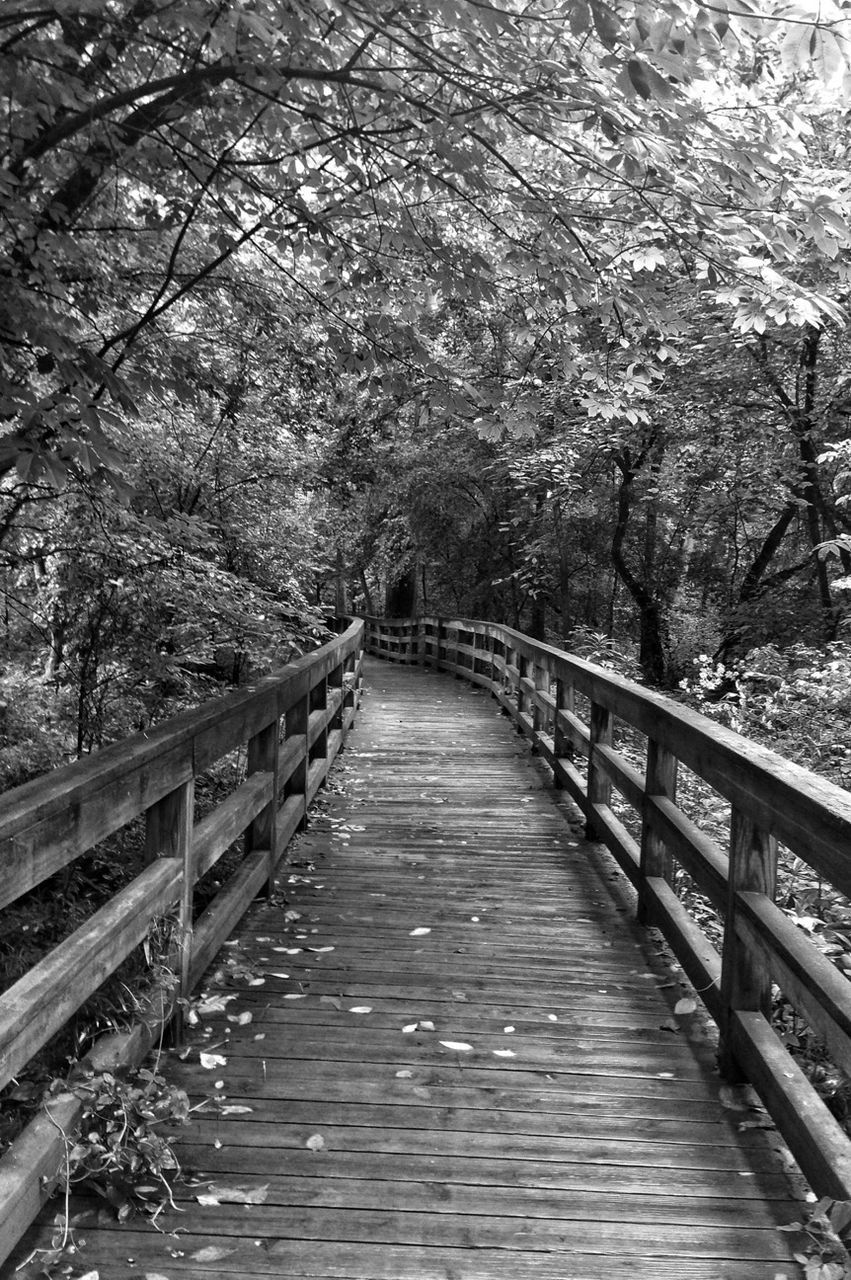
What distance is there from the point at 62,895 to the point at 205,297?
12.4 feet

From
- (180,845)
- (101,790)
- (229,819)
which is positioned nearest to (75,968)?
(101,790)

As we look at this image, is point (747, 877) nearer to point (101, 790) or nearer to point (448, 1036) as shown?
point (448, 1036)

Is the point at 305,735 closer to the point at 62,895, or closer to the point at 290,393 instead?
the point at 62,895

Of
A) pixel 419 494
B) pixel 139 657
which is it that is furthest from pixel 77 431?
pixel 419 494

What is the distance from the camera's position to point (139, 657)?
23.2ft

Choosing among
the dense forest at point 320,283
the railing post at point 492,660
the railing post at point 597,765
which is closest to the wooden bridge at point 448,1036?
the railing post at point 597,765

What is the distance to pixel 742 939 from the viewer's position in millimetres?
2943

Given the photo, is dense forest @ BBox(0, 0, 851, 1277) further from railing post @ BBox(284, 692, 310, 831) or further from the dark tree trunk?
the dark tree trunk

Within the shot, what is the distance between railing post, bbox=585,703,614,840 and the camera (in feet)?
18.1

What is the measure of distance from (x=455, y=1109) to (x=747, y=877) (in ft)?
3.81

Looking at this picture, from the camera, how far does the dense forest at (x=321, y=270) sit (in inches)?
133

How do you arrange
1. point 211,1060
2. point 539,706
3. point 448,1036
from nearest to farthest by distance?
point 211,1060 < point 448,1036 < point 539,706

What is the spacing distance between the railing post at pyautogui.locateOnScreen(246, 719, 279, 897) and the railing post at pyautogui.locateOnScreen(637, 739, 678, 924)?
5.81 feet

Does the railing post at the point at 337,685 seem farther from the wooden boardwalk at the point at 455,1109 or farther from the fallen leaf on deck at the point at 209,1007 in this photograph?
the fallen leaf on deck at the point at 209,1007
